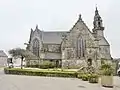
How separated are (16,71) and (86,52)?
19967mm

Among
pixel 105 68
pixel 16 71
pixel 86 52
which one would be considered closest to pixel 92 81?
pixel 105 68

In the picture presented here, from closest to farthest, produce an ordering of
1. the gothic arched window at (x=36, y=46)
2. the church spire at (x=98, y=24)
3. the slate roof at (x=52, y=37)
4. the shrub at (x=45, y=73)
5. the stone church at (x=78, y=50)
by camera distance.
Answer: the shrub at (x=45, y=73)
the stone church at (x=78, y=50)
the gothic arched window at (x=36, y=46)
the slate roof at (x=52, y=37)
the church spire at (x=98, y=24)

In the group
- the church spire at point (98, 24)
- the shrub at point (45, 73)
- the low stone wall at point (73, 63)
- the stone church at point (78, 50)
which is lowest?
the shrub at point (45, 73)

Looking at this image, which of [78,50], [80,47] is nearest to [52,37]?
[78,50]

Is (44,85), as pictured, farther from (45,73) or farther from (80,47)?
(80,47)

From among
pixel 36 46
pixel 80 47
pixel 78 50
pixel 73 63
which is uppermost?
pixel 36 46

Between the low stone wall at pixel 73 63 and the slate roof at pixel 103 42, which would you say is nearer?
the low stone wall at pixel 73 63

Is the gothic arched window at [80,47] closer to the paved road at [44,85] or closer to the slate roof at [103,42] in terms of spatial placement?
the slate roof at [103,42]

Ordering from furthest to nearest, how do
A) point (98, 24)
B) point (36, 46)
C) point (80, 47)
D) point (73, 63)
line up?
point (98, 24) < point (36, 46) < point (80, 47) < point (73, 63)

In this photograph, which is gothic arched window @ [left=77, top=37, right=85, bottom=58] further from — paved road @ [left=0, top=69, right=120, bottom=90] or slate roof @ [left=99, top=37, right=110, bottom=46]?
paved road @ [left=0, top=69, right=120, bottom=90]

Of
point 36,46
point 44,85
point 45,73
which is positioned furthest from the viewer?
point 36,46

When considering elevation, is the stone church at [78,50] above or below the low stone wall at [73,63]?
above

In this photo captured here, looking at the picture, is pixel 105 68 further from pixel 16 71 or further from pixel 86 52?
pixel 86 52

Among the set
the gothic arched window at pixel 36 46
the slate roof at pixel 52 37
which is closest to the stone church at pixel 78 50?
the gothic arched window at pixel 36 46
